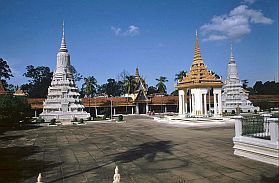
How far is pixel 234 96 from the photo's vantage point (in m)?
46.3

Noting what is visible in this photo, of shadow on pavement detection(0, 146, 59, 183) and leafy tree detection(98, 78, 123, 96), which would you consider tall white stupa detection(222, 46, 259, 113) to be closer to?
shadow on pavement detection(0, 146, 59, 183)


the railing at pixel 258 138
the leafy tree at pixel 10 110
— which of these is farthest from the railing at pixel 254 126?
the leafy tree at pixel 10 110

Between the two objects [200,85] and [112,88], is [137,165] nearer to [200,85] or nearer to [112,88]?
[200,85]

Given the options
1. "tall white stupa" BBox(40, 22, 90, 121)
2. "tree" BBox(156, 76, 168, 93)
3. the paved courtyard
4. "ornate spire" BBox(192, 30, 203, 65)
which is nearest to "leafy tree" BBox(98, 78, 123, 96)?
"tree" BBox(156, 76, 168, 93)

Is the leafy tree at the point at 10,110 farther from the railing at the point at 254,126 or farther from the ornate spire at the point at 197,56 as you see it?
the railing at the point at 254,126

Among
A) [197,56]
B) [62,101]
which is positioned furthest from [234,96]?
[62,101]

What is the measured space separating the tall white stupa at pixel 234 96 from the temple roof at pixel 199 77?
52.5 ft

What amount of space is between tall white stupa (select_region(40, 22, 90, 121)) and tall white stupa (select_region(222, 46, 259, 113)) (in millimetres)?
25621

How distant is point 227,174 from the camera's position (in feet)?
26.0

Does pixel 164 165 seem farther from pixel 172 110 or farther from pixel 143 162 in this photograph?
pixel 172 110

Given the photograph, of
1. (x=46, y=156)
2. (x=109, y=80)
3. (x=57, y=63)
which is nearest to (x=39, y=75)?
(x=109, y=80)

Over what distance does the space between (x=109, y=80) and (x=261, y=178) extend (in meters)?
94.6

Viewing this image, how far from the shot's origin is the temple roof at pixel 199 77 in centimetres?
3052

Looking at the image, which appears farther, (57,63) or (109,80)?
(109,80)
